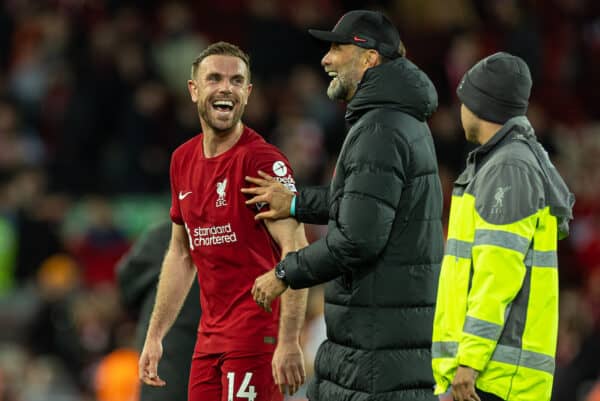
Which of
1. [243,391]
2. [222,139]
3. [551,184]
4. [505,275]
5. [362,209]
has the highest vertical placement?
[222,139]

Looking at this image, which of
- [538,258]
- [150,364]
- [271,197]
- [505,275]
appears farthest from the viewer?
[150,364]

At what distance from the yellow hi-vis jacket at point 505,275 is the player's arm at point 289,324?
65 centimetres

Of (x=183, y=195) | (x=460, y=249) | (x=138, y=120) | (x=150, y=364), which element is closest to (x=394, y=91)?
(x=460, y=249)

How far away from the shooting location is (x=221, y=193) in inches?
212

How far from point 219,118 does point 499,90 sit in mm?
1277

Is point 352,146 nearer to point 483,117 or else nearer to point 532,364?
point 483,117

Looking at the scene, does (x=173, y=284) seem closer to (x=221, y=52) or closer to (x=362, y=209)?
(x=221, y=52)

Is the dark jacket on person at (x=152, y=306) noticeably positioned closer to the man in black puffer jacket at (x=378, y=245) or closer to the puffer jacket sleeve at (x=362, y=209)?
the man in black puffer jacket at (x=378, y=245)

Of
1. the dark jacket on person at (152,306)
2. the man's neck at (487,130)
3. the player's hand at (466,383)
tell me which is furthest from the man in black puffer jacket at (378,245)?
the dark jacket on person at (152,306)

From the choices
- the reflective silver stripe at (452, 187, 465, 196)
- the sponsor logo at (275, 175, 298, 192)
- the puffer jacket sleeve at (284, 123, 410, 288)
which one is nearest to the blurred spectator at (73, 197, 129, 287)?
the sponsor logo at (275, 175, 298, 192)

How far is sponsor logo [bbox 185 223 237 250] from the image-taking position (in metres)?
5.36

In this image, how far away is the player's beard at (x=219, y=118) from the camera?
5418 millimetres

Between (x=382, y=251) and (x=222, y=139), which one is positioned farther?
(x=222, y=139)

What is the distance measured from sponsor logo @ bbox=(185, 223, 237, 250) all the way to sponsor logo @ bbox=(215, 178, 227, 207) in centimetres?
9
